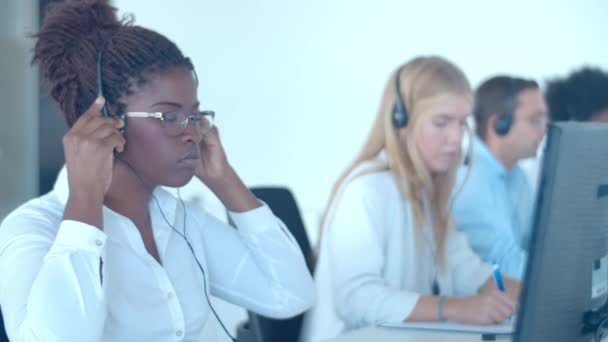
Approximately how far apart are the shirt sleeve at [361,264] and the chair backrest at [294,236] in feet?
0.29

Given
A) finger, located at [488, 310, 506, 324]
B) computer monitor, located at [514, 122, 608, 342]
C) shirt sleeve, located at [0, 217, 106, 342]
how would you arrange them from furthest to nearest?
finger, located at [488, 310, 506, 324] < shirt sleeve, located at [0, 217, 106, 342] < computer monitor, located at [514, 122, 608, 342]

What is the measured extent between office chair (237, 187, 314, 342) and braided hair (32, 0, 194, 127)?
24.9 inches

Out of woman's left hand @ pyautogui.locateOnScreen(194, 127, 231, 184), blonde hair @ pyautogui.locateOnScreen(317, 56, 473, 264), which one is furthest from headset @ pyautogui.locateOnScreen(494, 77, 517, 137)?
woman's left hand @ pyautogui.locateOnScreen(194, 127, 231, 184)

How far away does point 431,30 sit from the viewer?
3238 mm

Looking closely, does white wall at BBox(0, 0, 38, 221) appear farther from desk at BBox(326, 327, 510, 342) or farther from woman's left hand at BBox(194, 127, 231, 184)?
desk at BBox(326, 327, 510, 342)

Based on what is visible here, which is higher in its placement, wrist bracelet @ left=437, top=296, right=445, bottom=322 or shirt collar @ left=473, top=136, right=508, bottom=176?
shirt collar @ left=473, top=136, right=508, bottom=176

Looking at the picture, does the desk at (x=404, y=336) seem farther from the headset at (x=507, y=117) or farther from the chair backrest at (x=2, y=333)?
the headset at (x=507, y=117)

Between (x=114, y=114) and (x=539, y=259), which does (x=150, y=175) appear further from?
(x=539, y=259)

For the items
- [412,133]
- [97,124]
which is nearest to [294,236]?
[412,133]

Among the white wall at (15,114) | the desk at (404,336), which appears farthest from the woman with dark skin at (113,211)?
the white wall at (15,114)

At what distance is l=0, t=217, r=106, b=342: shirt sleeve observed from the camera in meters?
1.08

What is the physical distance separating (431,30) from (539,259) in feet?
8.32

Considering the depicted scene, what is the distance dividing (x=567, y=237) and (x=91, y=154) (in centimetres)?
69

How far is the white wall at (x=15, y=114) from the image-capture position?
10.9 feet
